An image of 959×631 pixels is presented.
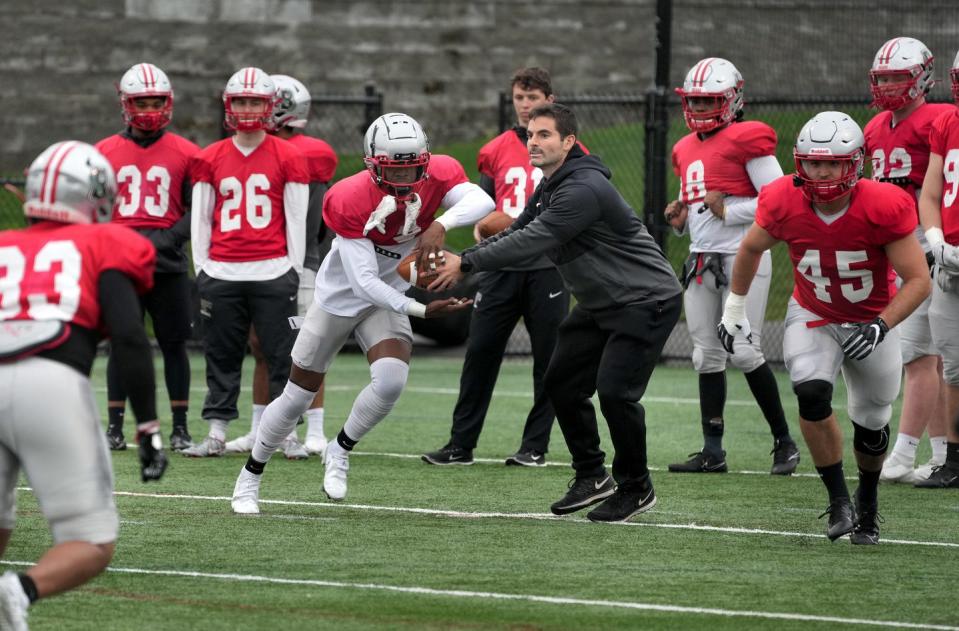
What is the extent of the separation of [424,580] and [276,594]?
1.85ft

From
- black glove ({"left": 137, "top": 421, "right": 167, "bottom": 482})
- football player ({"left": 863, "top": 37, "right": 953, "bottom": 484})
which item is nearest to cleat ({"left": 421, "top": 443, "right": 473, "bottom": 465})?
football player ({"left": 863, "top": 37, "right": 953, "bottom": 484})

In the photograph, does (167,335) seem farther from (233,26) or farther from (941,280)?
(233,26)

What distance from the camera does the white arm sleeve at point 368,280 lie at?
23.9 feet

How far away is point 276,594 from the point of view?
222 inches

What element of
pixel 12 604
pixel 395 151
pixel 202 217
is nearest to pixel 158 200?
pixel 202 217

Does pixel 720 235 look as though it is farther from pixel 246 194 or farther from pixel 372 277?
pixel 246 194

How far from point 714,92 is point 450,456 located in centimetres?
249

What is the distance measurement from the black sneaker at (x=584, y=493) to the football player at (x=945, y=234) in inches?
76.5

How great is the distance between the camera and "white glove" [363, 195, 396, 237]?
24.3 ft

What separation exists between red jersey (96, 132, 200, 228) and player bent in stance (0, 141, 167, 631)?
436 cm

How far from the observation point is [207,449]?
30.7ft

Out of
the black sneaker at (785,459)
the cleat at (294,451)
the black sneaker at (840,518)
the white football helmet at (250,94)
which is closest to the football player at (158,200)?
the white football helmet at (250,94)

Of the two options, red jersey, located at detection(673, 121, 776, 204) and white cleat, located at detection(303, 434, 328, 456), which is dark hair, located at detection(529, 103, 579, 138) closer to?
red jersey, located at detection(673, 121, 776, 204)

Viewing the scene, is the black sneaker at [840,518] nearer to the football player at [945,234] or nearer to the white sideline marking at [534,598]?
the white sideline marking at [534,598]
